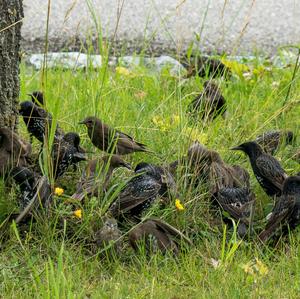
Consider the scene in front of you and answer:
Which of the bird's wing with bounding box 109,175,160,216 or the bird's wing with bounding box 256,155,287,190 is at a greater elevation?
the bird's wing with bounding box 256,155,287,190

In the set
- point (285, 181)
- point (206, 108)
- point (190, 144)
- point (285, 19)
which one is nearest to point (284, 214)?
point (285, 181)

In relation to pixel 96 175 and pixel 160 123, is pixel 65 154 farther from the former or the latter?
pixel 160 123

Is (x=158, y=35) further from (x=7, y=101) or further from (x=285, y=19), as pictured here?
(x=7, y=101)

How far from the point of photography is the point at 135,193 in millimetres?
6848

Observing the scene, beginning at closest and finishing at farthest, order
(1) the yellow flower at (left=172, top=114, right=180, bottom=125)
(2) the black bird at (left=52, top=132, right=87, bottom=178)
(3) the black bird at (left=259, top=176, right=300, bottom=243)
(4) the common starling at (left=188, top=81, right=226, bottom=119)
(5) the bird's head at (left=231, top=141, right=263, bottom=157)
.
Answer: (3) the black bird at (left=259, top=176, right=300, bottom=243) → (2) the black bird at (left=52, top=132, right=87, bottom=178) → (5) the bird's head at (left=231, top=141, right=263, bottom=157) → (1) the yellow flower at (left=172, top=114, right=180, bottom=125) → (4) the common starling at (left=188, top=81, right=226, bottom=119)

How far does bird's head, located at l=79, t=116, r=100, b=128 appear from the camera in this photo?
7.34 m

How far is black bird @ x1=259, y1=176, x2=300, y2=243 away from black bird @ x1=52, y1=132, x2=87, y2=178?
61.3 inches

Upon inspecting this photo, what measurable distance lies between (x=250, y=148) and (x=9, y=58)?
6.58ft

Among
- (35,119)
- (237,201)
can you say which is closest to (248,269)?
(237,201)

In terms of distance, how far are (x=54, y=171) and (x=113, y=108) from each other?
1434mm

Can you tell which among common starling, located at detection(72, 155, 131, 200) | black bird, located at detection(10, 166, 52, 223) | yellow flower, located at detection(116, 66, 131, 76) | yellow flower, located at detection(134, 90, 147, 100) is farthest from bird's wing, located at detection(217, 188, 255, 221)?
yellow flower, located at detection(116, 66, 131, 76)

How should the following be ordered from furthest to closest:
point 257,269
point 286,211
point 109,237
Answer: point 286,211 → point 109,237 → point 257,269

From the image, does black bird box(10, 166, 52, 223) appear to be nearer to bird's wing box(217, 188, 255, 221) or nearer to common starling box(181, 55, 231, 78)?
bird's wing box(217, 188, 255, 221)

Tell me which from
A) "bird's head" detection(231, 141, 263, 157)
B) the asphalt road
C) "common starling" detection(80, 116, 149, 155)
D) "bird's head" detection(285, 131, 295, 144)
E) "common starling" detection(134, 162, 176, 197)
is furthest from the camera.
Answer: the asphalt road
